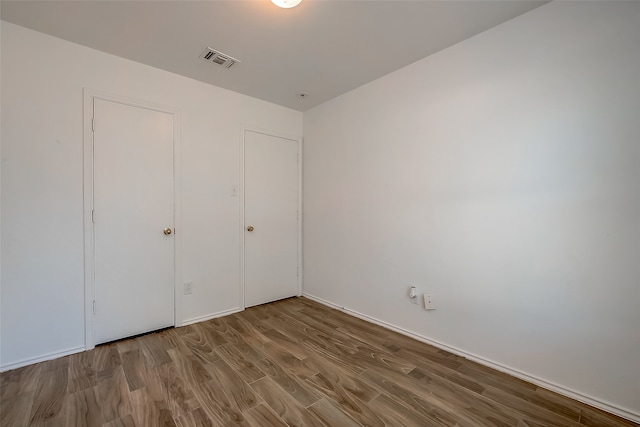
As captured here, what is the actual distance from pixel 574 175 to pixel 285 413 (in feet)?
7.51

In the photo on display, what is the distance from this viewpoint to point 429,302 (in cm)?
237

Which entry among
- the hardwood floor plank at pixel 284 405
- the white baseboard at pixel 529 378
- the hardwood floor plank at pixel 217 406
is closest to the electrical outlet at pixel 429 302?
the white baseboard at pixel 529 378

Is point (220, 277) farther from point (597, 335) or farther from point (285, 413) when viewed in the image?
point (597, 335)

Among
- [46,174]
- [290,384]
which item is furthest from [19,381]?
[290,384]

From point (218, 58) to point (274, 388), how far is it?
267 cm

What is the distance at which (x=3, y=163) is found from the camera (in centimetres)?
192

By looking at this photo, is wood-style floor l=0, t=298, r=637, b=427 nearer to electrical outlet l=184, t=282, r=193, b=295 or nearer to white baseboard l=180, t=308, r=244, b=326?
white baseboard l=180, t=308, r=244, b=326

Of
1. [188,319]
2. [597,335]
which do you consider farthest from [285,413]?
[597,335]

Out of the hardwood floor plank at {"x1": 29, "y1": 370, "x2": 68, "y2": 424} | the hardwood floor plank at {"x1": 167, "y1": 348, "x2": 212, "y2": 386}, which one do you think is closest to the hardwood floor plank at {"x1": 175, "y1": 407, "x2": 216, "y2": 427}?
the hardwood floor plank at {"x1": 167, "y1": 348, "x2": 212, "y2": 386}

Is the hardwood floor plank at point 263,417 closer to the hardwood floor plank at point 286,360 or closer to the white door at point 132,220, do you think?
the hardwood floor plank at point 286,360

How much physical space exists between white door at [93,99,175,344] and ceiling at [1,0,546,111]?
566 millimetres

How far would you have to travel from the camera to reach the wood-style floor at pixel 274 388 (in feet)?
5.02

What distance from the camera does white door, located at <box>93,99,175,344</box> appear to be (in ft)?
7.56

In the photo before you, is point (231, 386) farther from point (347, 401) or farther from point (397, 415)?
point (397, 415)
